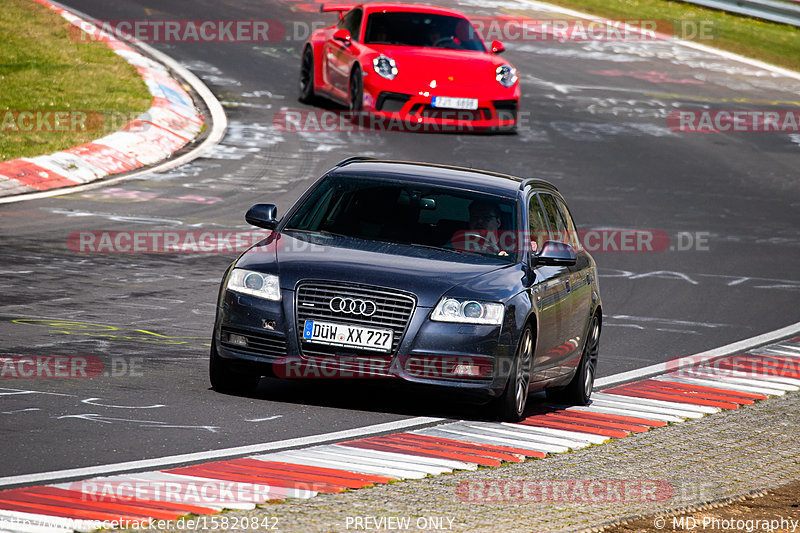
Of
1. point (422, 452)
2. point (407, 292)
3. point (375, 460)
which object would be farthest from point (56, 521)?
point (407, 292)

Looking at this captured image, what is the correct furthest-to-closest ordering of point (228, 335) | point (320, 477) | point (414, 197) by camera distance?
point (414, 197)
point (228, 335)
point (320, 477)

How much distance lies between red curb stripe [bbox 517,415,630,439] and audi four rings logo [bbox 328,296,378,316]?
1338mm

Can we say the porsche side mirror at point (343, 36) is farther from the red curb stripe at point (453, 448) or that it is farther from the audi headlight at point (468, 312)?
the red curb stripe at point (453, 448)

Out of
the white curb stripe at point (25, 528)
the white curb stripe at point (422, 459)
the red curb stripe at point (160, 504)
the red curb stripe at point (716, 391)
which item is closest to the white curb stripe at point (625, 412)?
the red curb stripe at point (716, 391)

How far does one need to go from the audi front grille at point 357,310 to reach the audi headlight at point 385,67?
1304 cm

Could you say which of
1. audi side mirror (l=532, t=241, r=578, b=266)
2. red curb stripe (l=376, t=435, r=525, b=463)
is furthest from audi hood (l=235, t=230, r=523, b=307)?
red curb stripe (l=376, t=435, r=525, b=463)

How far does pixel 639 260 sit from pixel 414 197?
7.39 metres

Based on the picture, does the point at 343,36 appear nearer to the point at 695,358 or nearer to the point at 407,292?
the point at 695,358

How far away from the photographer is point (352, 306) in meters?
8.86

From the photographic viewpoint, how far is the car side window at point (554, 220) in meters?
10.9

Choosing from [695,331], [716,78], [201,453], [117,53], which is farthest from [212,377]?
[716,78]

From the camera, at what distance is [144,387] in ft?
30.3

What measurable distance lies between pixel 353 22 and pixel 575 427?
14887 mm

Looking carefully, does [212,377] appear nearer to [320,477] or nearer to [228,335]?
[228,335]
